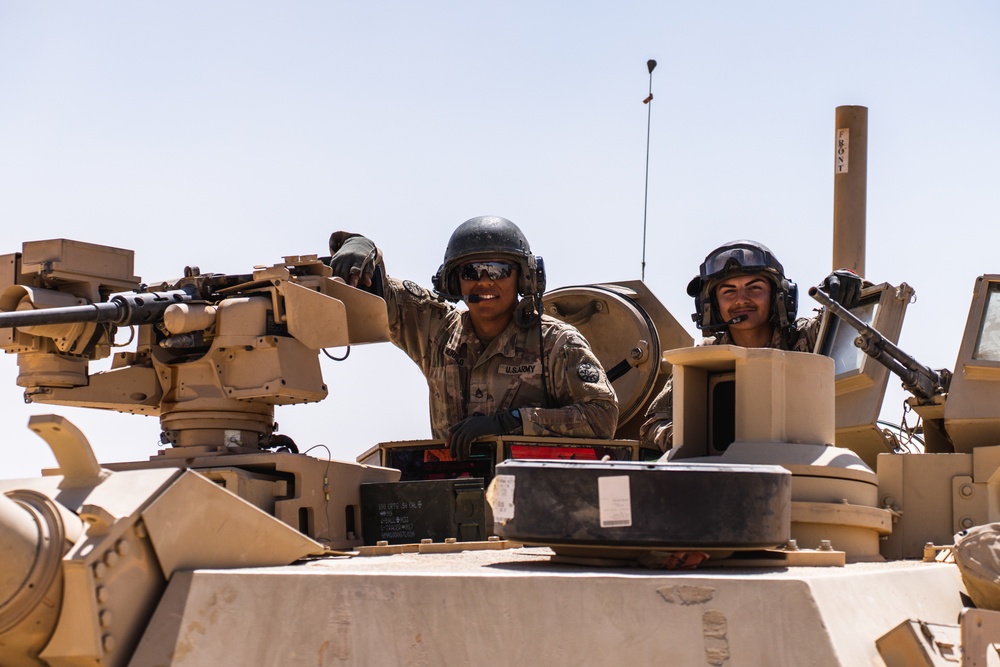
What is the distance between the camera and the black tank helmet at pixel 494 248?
9.06m

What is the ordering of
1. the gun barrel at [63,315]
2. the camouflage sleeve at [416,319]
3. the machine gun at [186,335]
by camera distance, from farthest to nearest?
1. the camouflage sleeve at [416,319]
2. the machine gun at [186,335]
3. the gun barrel at [63,315]

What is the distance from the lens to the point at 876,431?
8.20m

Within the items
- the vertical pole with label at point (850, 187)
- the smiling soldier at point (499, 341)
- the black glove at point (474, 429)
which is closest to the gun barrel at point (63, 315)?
the black glove at point (474, 429)

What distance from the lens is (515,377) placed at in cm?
909

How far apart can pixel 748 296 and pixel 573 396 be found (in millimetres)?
1152

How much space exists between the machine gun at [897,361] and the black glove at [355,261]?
103 inches

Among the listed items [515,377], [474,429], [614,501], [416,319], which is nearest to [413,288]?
[416,319]

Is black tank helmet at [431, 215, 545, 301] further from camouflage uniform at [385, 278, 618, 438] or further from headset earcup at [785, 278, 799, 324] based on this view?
headset earcup at [785, 278, 799, 324]

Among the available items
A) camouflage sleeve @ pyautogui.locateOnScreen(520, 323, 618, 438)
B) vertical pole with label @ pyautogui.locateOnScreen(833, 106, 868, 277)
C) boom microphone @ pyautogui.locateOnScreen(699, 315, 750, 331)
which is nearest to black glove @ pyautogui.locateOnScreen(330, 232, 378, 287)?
camouflage sleeve @ pyautogui.locateOnScreen(520, 323, 618, 438)

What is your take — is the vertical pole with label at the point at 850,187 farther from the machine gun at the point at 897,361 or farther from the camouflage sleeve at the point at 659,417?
the machine gun at the point at 897,361

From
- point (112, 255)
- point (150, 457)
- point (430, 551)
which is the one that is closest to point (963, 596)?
point (430, 551)

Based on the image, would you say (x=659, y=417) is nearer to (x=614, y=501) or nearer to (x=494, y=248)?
(x=494, y=248)

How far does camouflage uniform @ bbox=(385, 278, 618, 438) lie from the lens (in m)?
8.73

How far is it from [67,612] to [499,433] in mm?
3779
